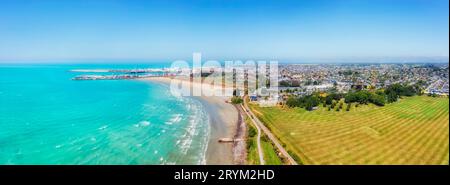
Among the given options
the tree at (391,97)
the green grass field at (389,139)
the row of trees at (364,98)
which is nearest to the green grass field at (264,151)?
the green grass field at (389,139)

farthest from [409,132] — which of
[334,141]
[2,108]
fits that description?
[2,108]

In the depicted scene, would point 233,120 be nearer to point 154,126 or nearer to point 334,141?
point 154,126

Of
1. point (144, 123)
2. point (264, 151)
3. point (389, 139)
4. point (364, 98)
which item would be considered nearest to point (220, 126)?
point (144, 123)

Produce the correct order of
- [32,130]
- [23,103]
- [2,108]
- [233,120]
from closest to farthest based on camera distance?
[32,130] < [233,120] < [2,108] < [23,103]

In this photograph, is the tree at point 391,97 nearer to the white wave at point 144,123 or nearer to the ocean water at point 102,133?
the ocean water at point 102,133

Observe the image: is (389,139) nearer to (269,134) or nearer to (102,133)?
(269,134)

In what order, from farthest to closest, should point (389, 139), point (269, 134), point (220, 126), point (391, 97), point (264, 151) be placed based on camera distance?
point (220, 126), point (269, 134), point (391, 97), point (264, 151), point (389, 139)
